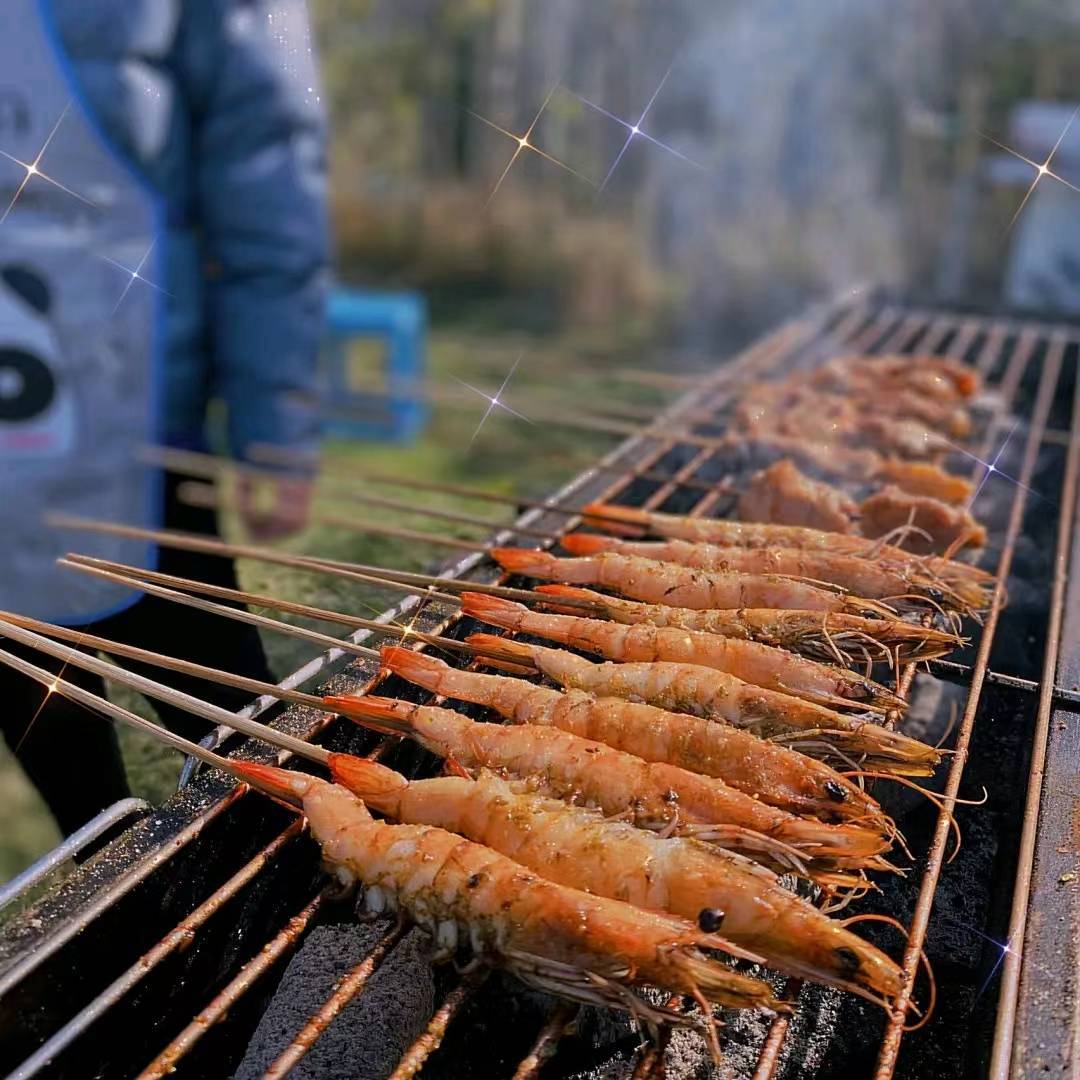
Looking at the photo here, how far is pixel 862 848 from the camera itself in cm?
231

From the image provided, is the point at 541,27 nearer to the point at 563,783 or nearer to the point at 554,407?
the point at 554,407

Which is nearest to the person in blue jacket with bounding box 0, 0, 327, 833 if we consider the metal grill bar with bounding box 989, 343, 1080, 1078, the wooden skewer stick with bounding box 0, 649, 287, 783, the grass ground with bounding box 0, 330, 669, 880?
the grass ground with bounding box 0, 330, 669, 880

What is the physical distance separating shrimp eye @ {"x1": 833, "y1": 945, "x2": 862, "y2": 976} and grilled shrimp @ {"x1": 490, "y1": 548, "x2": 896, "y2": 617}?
4.52 feet

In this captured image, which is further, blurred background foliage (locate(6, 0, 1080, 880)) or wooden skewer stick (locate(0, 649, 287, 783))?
blurred background foliage (locate(6, 0, 1080, 880))

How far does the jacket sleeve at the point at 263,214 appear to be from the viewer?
168 inches

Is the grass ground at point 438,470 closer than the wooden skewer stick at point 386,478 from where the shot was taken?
No

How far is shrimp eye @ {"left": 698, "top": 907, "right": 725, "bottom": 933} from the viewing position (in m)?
2.07

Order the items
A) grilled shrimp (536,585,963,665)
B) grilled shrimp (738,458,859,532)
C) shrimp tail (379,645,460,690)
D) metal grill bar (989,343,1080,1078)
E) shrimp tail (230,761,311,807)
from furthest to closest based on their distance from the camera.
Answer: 1. grilled shrimp (738,458,859,532)
2. grilled shrimp (536,585,963,665)
3. shrimp tail (379,645,460,690)
4. shrimp tail (230,761,311,807)
5. metal grill bar (989,343,1080,1078)

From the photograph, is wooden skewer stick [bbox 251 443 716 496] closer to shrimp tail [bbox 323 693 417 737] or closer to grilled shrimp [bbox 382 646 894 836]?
grilled shrimp [bbox 382 646 894 836]

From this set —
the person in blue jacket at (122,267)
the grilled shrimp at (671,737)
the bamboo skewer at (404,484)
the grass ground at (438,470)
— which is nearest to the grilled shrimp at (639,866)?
the grilled shrimp at (671,737)

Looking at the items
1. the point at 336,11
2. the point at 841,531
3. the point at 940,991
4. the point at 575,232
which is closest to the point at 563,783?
the point at 940,991

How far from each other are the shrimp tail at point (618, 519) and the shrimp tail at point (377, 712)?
4.81ft

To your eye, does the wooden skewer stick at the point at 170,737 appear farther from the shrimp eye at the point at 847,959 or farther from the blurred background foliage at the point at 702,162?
the blurred background foliage at the point at 702,162

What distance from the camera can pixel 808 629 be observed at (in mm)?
A: 3156
